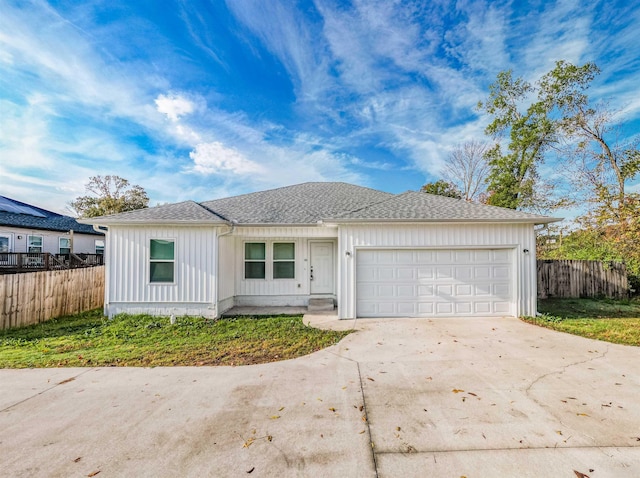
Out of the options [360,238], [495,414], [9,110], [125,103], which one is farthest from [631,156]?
[9,110]

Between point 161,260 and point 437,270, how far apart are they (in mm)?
7964

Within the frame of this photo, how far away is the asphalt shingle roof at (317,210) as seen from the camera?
7980mm

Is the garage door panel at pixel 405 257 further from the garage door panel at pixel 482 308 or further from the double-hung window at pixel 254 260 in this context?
the double-hung window at pixel 254 260

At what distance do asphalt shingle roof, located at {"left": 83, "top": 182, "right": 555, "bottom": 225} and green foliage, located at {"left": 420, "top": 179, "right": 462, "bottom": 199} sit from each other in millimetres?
10014

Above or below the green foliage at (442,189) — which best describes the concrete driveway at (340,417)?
below

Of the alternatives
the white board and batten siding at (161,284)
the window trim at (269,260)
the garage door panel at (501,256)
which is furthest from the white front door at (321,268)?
the garage door panel at (501,256)

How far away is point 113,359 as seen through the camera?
5.16 m

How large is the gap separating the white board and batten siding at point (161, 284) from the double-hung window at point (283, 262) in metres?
2.36

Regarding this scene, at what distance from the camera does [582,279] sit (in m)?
11.7

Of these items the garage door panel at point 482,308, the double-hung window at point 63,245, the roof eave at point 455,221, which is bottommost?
the garage door panel at point 482,308

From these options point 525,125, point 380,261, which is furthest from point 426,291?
point 525,125

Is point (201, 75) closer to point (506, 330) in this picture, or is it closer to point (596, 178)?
point (506, 330)

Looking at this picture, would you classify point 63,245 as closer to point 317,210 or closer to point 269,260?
point 269,260

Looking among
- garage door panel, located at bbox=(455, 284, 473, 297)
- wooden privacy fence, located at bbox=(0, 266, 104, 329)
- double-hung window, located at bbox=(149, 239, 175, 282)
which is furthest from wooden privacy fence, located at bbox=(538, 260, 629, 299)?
wooden privacy fence, located at bbox=(0, 266, 104, 329)
